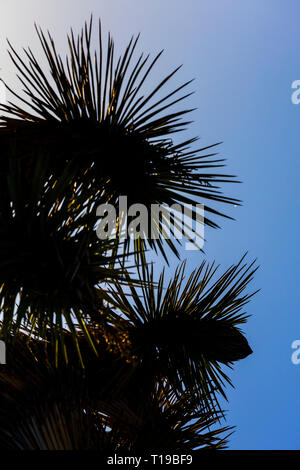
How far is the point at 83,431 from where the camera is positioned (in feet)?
6.78

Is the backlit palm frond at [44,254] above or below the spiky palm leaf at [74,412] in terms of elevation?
above

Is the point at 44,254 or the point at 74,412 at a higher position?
the point at 44,254

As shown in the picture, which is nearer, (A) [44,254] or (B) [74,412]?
(A) [44,254]

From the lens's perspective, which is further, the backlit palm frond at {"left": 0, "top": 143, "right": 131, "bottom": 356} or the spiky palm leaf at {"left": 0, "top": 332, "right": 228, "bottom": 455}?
the spiky palm leaf at {"left": 0, "top": 332, "right": 228, "bottom": 455}

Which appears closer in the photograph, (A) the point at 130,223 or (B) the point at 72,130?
(B) the point at 72,130

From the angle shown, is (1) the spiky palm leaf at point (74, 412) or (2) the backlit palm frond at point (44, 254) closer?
(2) the backlit palm frond at point (44, 254)

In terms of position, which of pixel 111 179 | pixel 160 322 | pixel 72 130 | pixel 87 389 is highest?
pixel 72 130

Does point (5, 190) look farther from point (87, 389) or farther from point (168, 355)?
point (168, 355)

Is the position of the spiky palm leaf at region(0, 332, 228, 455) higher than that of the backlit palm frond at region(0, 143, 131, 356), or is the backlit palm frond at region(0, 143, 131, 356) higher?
the backlit palm frond at region(0, 143, 131, 356)
